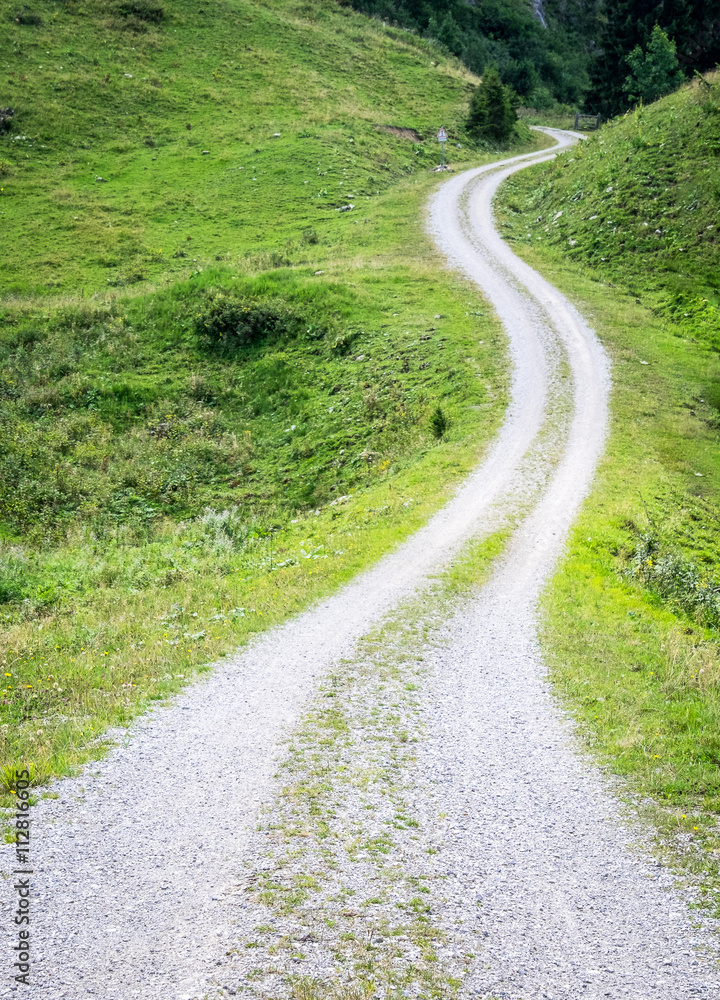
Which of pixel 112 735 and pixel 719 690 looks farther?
pixel 719 690

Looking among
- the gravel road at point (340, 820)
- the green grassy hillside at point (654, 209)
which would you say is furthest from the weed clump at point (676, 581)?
the green grassy hillside at point (654, 209)

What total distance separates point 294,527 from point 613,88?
231ft

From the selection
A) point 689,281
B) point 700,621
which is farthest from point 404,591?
point 689,281

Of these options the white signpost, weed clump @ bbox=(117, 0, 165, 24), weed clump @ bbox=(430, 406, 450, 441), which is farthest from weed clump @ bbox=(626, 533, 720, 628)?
weed clump @ bbox=(117, 0, 165, 24)

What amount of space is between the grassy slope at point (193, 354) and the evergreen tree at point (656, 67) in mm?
15693

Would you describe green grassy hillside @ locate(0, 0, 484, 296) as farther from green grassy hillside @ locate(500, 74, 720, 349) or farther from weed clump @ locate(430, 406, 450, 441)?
weed clump @ locate(430, 406, 450, 441)

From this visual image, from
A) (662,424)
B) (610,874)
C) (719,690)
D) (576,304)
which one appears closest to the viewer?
(610,874)

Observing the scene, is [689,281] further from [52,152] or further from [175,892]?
[52,152]

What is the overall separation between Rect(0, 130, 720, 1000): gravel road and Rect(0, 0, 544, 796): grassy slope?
105 cm

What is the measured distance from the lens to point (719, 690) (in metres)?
10.6

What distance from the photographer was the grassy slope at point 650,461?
949 cm

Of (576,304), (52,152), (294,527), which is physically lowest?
(294,527)

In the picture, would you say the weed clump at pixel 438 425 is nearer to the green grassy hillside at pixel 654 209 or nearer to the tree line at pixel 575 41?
the green grassy hillside at pixel 654 209

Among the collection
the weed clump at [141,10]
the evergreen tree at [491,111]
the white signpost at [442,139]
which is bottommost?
the white signpost at [442,139]
